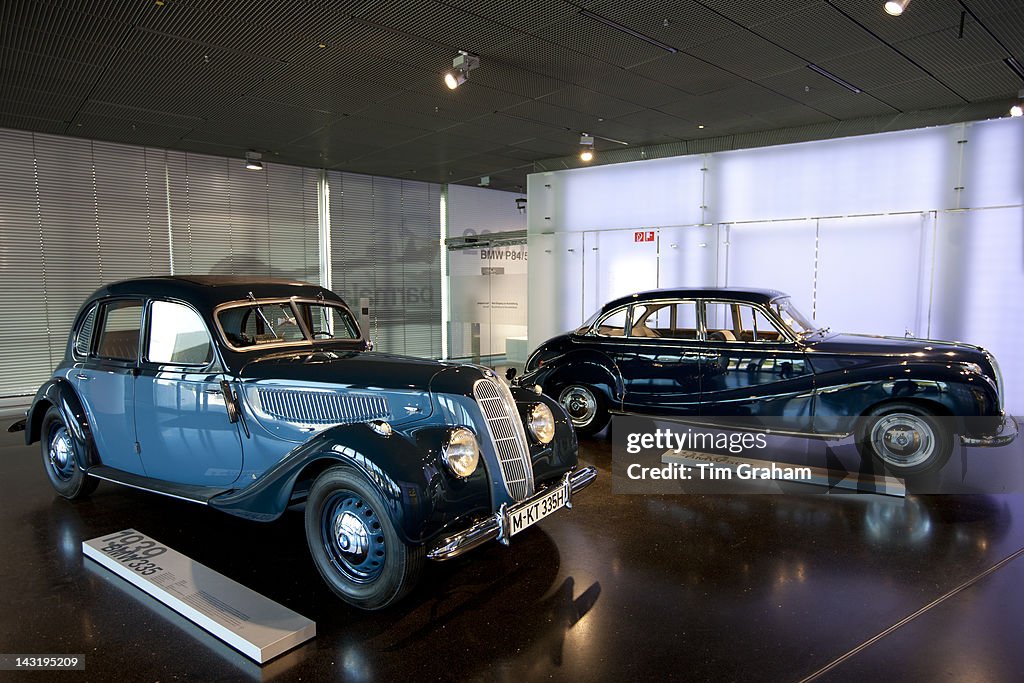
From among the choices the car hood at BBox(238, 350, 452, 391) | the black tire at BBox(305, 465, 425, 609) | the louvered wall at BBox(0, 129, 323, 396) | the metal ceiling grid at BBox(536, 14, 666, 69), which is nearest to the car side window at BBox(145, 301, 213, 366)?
the car hood at BBox(238, 350, 452, 391)

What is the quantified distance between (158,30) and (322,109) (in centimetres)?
240

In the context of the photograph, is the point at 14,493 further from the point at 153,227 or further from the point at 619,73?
the point at 619,73

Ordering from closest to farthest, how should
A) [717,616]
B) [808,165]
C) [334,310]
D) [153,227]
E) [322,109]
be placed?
[717,616] → [334,310] → [322,109] → [808,165] → [153,227]

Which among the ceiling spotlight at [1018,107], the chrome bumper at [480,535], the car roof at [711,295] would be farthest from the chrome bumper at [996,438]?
the ceiling spotlight at [1018,107]

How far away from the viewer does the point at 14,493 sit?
195 inches

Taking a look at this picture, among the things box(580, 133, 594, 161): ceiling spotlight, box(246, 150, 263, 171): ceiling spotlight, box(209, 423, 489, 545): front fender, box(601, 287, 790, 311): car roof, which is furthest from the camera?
box(246, 150, 263, 171): ceiling spotlight

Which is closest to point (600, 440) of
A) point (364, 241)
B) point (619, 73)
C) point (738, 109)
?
point (619, 73)

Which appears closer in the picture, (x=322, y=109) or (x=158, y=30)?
(x=158, y=30)

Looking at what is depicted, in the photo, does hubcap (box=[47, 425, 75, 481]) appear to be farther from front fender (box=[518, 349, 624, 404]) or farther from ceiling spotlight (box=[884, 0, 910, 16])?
ceiling spotlight (box=[884, 0, 910, 16])

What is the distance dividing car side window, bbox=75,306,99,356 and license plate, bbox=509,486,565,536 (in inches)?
147

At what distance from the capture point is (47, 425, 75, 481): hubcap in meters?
4.78

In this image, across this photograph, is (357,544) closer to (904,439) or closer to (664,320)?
(664,320)

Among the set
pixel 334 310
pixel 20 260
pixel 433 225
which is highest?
pixel 433 225

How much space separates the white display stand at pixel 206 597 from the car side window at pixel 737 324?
447 cm
